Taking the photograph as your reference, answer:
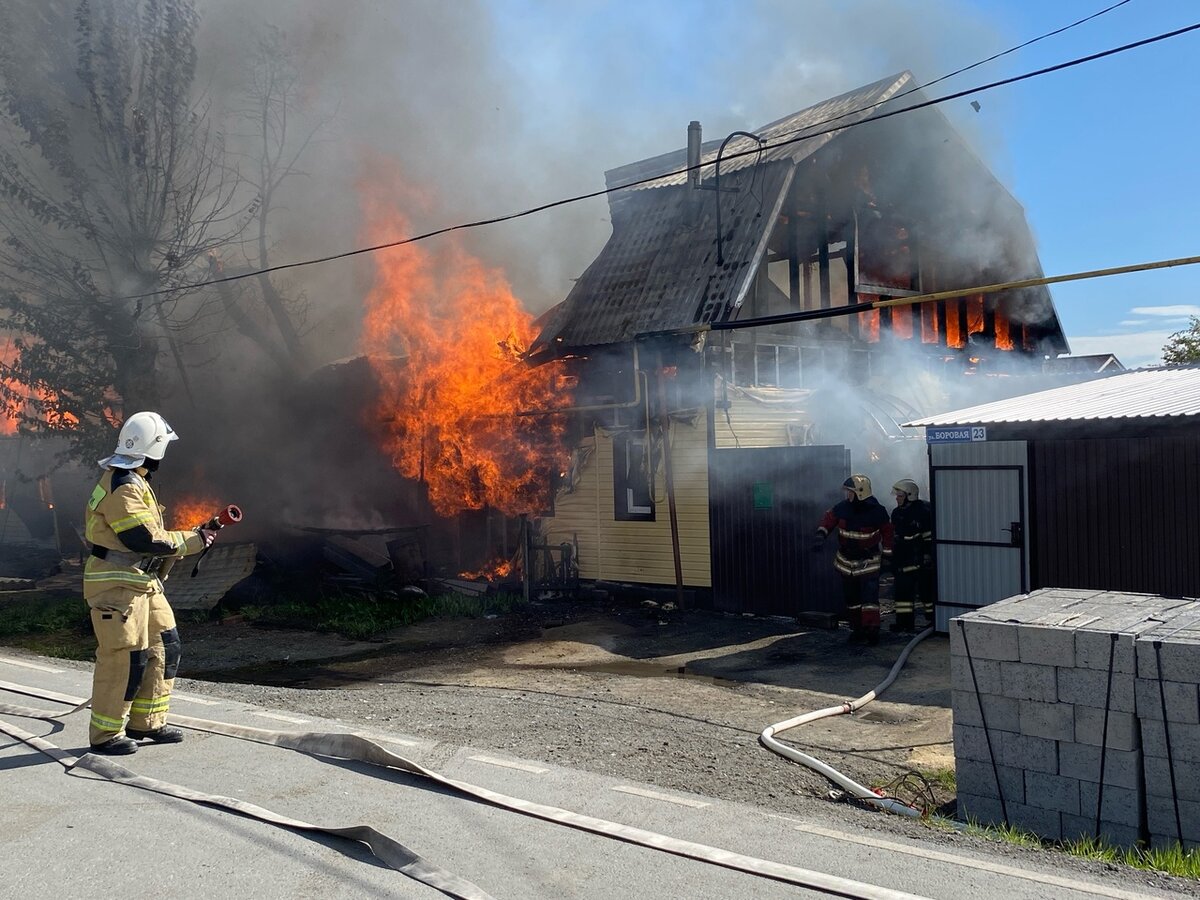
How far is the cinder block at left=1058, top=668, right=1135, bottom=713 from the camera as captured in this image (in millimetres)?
4754

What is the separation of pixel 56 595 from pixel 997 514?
14256mm

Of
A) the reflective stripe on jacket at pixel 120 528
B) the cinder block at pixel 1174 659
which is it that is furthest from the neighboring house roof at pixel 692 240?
the cinder block at pixel 1174 659

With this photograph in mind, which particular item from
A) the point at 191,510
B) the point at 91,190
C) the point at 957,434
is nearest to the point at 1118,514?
the point at 957,434

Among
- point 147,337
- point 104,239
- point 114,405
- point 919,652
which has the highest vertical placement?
point 104,239

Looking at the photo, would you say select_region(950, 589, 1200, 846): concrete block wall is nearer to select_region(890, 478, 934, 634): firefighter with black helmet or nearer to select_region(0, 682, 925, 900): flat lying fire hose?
select_region(0, 682, 925, 900): flat lying fire hose

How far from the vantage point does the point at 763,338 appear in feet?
43.5

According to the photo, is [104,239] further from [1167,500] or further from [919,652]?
[1167,500]

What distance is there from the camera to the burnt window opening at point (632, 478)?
13117 mm

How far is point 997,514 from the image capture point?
9.99 metres

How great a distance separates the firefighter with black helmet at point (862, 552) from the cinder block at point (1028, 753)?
16.1 feet

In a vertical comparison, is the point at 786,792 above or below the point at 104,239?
below

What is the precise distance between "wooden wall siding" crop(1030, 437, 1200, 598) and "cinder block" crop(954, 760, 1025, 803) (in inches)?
183

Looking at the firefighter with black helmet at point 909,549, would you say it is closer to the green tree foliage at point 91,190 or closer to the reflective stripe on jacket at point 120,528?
the reflective stripe on jacket at point 120,528

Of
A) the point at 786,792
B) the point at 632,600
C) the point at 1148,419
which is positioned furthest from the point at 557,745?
the point at 632,600
